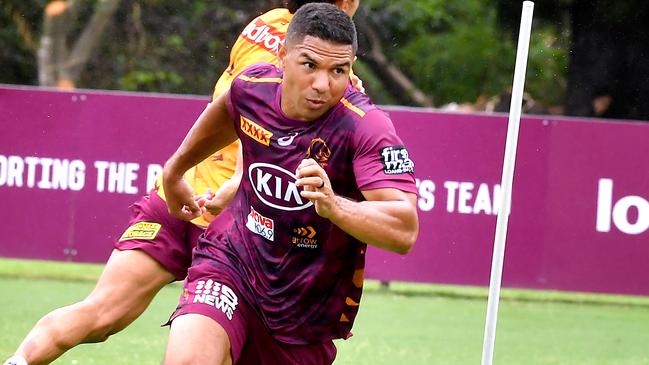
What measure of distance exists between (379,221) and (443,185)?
680 cm

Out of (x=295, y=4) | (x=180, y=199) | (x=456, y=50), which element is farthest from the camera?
(x=456, y=50)

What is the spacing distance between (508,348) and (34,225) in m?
4.36

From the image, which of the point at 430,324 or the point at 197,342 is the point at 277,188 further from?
the point at 430,324

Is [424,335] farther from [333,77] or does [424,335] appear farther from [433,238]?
[333,77]

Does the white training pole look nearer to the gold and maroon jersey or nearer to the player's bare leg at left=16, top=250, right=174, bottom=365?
the gold and maroon jersey

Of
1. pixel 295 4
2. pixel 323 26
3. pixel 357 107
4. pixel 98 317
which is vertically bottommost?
pixel 98 317

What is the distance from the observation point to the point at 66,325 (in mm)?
5508

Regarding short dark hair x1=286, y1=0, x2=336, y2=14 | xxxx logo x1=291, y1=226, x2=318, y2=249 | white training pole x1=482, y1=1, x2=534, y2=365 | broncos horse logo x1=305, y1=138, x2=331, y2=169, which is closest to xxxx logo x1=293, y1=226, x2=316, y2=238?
xxxx logo x1=291, y1=226, x2=318, y2=249

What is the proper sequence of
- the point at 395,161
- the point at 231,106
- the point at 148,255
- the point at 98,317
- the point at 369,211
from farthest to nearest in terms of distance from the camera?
the point at 148,255, the point at 98,317, the point at 231,106, the point at 395,161, the point at 369,211

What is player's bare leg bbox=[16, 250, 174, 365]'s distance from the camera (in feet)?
17.8

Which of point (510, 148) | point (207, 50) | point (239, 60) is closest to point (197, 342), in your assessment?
point (510, 148)

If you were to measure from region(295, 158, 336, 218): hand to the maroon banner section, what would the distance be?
6.78m

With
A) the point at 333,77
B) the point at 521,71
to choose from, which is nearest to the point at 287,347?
the point at 333,77

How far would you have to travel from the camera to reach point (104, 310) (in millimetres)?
5590
